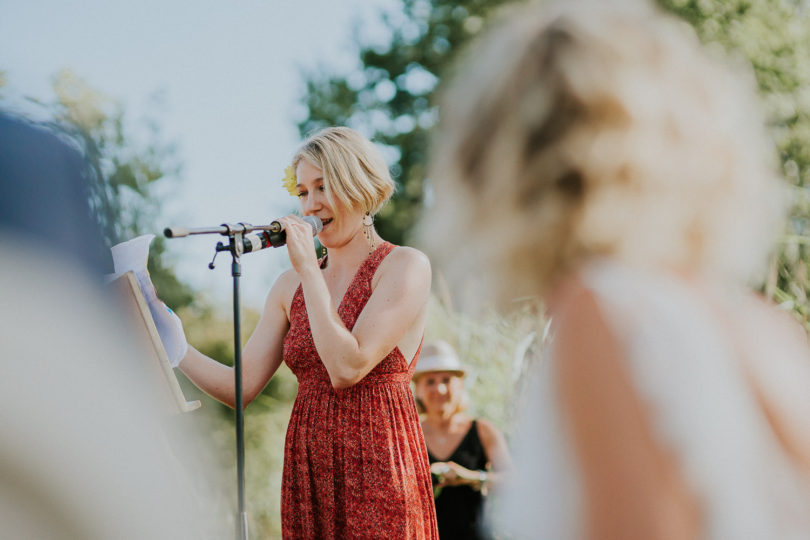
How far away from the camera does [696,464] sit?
0.93m

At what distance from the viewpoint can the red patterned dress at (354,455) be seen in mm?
2268

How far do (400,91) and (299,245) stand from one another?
1528 centimetres

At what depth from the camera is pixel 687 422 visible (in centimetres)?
93

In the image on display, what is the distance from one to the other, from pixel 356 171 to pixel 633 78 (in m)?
1.60

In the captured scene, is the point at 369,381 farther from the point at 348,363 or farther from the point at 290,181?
the point at 290,181

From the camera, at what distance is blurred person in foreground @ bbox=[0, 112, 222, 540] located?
0.97 m

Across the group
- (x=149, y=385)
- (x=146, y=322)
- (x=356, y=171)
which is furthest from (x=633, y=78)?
(x=356, y=171)

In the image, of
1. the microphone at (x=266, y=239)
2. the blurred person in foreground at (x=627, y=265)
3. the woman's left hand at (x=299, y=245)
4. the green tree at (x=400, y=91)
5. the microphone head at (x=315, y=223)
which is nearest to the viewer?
the blurred person in foreground at (x=627, y=265)

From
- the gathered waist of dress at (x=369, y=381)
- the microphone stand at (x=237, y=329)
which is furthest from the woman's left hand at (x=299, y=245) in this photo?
the gathered waist of dress at (x=369, y=381)

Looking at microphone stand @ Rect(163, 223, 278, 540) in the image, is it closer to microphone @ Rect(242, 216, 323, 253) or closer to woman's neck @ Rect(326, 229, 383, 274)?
microphone @ Rect(242, 216, 323, 253)

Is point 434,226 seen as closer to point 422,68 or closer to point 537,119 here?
Answer: point 537,119

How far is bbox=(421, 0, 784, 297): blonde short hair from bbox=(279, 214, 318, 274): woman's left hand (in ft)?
4.25

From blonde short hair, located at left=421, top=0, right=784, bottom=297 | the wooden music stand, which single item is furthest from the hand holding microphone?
blonde short hair, located at left=421, top=0, right=784, bottom=297

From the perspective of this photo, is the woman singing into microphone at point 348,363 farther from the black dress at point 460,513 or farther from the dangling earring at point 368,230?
the black dress at point 460,513
